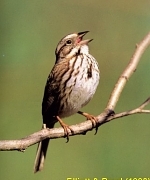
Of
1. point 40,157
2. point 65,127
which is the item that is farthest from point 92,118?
point 40,157

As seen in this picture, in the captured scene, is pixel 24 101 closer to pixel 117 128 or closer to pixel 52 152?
pixel 52 152

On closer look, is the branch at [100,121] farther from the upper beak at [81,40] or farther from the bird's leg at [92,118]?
the upper beak at [81,40]

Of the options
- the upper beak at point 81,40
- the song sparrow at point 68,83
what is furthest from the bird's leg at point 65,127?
the upper beak at point 81,40

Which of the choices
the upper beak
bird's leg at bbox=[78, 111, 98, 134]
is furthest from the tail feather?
the upper beak

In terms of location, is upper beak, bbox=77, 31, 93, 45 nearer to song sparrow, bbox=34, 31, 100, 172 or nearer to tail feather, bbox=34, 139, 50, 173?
song sparrow, bbox=34, 31, 100, 172

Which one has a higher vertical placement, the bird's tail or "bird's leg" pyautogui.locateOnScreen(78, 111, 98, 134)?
"bird's leg" pyautogui.locateOnScreen(78, 111, 98, 134)

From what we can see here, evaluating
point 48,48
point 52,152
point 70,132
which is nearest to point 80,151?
point 52,152
